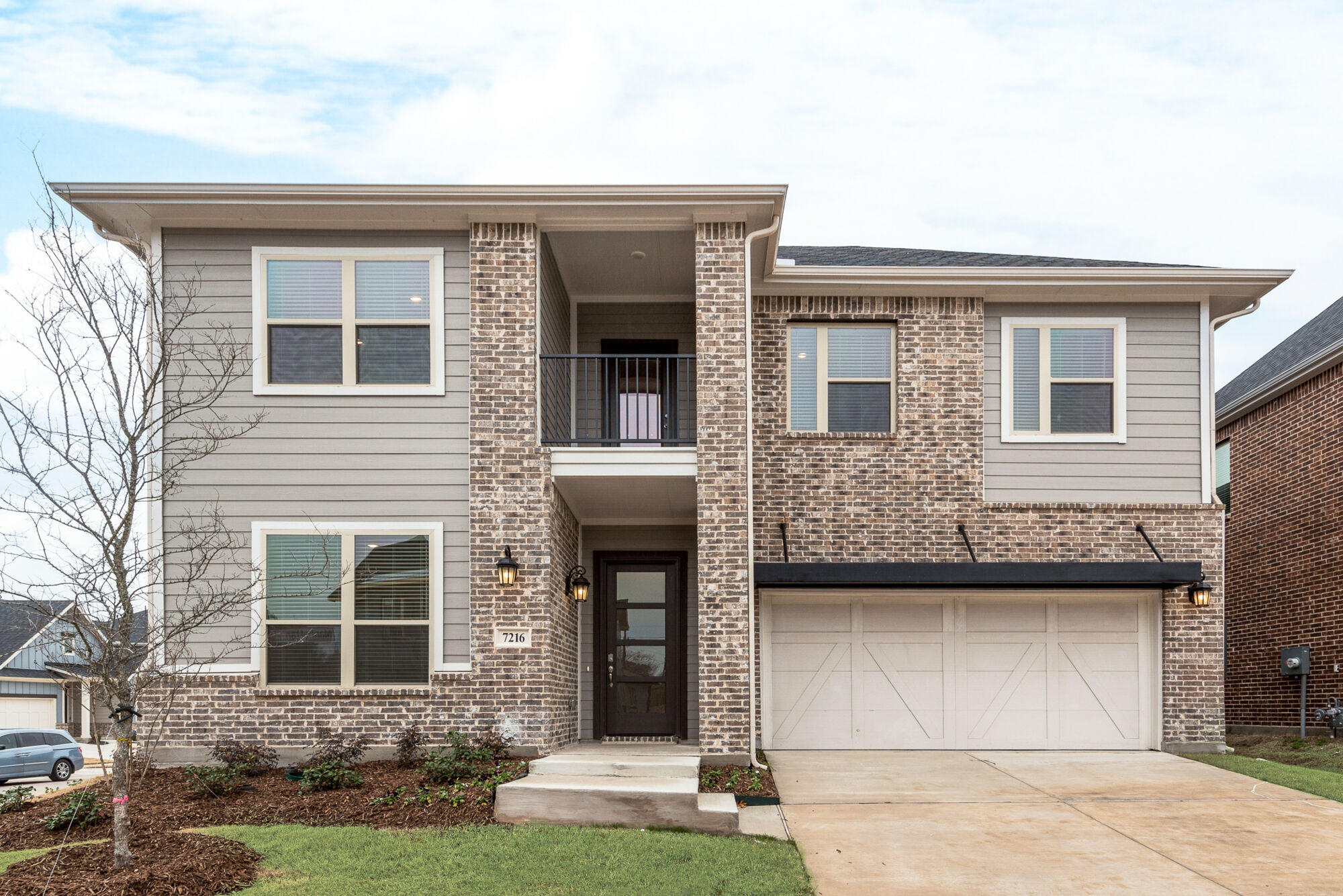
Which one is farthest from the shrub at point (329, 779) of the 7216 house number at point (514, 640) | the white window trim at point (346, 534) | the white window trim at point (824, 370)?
the white window trim at point (824, 370)

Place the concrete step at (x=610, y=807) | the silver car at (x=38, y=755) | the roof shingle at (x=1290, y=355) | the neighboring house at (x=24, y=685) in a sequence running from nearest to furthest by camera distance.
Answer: the concrete step at (x=610, y=807) < the roof shingle at (x=1290, y=355) < the silver car at (x=38, y=755) < the neighboring house at (x=24, y=685)

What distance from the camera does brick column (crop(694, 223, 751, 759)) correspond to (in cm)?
921

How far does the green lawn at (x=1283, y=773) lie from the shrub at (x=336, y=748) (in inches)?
345

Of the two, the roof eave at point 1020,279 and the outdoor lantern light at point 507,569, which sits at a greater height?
the roof eave at point 1020,279

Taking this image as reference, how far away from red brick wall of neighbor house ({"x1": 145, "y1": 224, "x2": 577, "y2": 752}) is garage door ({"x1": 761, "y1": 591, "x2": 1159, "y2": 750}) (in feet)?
10.4

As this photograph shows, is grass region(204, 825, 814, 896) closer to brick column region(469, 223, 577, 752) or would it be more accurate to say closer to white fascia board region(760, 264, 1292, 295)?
brick column region(469, 223, 577, 752)

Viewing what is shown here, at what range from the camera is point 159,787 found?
832cm

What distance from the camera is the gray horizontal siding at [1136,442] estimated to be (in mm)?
11266

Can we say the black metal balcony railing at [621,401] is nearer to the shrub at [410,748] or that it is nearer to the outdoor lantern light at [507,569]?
the outdoor lantern light at [507,569]

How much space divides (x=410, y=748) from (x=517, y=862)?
3101mm

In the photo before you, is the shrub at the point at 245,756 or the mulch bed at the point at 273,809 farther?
the shrub at the point at 245,756

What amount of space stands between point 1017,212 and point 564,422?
51.4 meters

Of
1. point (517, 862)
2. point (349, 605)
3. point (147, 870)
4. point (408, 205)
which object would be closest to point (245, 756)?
point (349, 605)

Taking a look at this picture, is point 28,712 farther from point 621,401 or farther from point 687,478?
point 687,478
